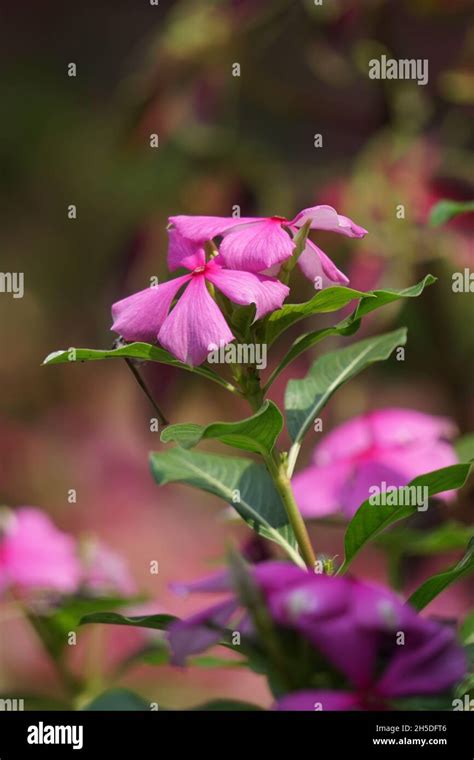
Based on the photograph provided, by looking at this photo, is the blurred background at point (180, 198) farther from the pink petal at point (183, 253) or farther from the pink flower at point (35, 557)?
the pink petal at point (183, 253)

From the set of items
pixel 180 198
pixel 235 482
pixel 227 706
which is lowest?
pixel 227 706

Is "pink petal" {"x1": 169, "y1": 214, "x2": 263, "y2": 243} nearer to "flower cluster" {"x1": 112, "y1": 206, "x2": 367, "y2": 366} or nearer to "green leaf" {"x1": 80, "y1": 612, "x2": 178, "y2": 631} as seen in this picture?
"flower cluster" {"x1": 112, "y1": 206, "x2": 367, "y2": 366}

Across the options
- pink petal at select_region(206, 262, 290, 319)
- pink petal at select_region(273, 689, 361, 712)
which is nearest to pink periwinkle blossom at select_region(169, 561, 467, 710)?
pink petal at select_region(273, 689, 361, 712)

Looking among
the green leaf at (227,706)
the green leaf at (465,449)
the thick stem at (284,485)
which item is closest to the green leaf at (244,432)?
the thick stem at (284,485)

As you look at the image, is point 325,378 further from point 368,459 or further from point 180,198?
point 180,198

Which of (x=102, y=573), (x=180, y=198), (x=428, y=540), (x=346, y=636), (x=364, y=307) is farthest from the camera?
(x=180, y=198)

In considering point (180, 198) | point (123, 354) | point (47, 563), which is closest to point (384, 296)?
point (123, 354)

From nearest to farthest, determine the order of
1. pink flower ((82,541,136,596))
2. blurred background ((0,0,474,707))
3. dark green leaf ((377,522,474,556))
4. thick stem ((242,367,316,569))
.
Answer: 1. thick stem ((242,367,316,569))
2. dark green leaf ((377,522,474,556))
3. pink flower ((82,541,136,596))
4. blurred background ((0,0,474,707))
